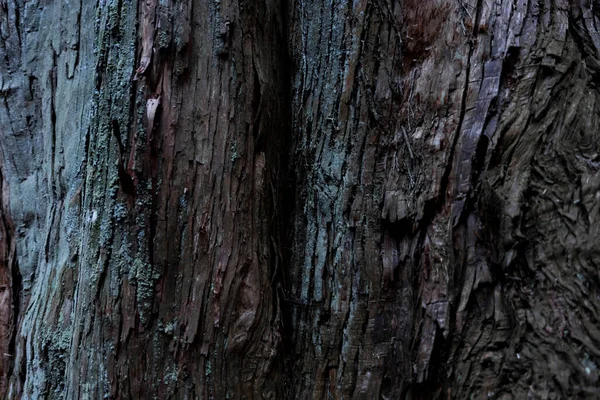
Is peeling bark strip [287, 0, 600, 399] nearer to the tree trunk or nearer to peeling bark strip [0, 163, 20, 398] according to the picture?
the tree trunk

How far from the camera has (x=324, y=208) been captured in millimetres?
1635

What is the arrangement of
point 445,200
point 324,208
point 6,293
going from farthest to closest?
point 6,293, point 324,208, point 445,200

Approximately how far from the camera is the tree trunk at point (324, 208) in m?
1.39

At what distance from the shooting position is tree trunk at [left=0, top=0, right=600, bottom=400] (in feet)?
4.57

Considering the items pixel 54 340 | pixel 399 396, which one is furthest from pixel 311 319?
pixel 54 340

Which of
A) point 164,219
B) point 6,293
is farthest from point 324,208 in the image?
point 6,293

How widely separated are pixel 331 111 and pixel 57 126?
0.85 meters

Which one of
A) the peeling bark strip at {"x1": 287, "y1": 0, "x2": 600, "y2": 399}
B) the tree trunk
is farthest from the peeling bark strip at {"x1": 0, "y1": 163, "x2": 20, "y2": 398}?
the peeling bark strip at {"x1": 287, "y1": 0, "x2": 600, "y2": 399}

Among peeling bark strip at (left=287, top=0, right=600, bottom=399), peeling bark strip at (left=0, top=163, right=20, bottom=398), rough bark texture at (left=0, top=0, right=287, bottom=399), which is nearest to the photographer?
peeling bark strip at (left=287, top=0, right=600, bottom=399)

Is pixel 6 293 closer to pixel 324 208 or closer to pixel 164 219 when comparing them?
pixel 164 219

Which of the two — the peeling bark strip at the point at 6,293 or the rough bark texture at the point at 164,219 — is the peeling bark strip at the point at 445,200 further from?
the peeling bark strip at the point at 6,293

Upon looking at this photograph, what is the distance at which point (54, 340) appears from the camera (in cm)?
155

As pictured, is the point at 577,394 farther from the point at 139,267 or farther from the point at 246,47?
the point at 246,47

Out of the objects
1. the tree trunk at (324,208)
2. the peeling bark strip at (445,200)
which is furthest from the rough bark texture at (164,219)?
the peeling bark strip at (445,200)
